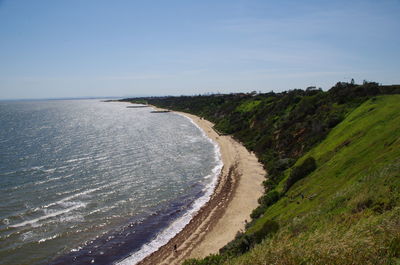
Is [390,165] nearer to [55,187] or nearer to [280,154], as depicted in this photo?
[280,154]

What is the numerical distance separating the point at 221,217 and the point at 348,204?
20.2 meters

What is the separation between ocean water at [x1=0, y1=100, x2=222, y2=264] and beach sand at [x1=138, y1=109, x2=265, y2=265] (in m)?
1.41

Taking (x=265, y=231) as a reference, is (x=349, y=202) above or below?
above

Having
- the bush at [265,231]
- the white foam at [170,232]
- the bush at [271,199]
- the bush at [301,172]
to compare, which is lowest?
the white foam at [170,232]

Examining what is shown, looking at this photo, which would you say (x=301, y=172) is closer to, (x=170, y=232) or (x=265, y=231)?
(x=265, y=231)

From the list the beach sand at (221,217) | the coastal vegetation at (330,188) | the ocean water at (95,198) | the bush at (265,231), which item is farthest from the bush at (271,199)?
the bush at (265,231)

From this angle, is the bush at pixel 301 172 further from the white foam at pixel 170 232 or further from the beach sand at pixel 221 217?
the white foam at pixel 170 232

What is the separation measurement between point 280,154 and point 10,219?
134 feet

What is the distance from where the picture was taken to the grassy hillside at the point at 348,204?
335 inches

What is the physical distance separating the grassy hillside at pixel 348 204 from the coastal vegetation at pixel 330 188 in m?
0.03

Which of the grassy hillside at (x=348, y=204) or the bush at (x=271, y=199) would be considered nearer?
the grassy hillside at (x=348, y=204)

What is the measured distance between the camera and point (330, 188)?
23.6 m

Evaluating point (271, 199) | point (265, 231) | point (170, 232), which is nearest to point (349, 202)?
point (265, 231)

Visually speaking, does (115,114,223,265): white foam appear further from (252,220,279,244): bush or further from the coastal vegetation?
(252,220,279,244): bush
